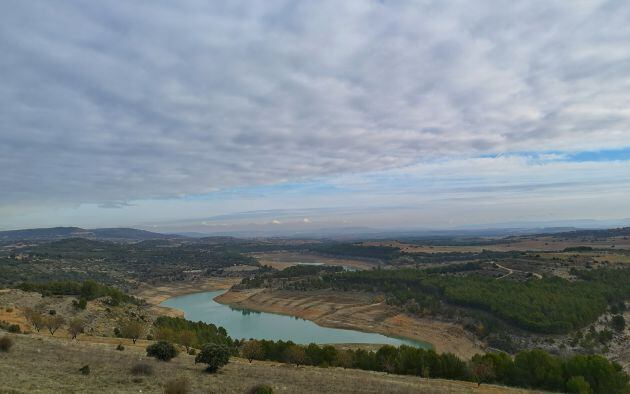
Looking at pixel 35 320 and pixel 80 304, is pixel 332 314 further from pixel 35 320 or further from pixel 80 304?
pixel 35 320

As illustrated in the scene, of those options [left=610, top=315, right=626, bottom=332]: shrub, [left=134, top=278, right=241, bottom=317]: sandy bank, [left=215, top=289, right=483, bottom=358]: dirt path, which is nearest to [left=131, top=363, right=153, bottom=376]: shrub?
[left=215, top=289, right=483, bottom=358]: dirt path

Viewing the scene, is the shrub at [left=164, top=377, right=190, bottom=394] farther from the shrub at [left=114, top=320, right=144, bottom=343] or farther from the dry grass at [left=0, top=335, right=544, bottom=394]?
the shrub at [left=114, top=320, right=144, bottom=343]

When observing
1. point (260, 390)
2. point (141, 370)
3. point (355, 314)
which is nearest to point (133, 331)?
point (141, 370)

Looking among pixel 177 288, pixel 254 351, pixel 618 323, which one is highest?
pixel 254 351

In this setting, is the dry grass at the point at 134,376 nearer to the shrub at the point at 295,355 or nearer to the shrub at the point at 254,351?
the shrub at the point at 295,355

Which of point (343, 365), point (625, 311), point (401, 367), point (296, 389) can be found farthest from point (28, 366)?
point (625, 311)

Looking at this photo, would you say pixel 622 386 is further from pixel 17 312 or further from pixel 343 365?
pixel 17 312
